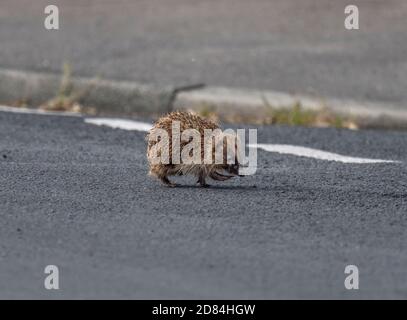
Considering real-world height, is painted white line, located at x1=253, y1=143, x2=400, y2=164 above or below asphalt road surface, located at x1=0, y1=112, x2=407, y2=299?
above

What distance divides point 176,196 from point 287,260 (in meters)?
1.70

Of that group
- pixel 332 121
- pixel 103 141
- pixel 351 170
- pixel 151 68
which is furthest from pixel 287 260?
pixel 151 68

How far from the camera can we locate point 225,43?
1416cm

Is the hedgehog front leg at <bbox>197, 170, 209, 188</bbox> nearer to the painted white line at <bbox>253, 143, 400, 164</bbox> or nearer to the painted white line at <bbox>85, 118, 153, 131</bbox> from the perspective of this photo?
the painted white line at <bbox>253, 143, 400, 164</bbox>

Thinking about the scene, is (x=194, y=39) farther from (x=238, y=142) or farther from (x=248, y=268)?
(x=248, y=268)

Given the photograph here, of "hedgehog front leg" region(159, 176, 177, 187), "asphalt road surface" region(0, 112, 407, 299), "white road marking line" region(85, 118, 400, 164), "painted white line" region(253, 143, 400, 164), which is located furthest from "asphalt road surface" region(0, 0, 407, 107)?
"hedgehog front leg" region(159, 176, 177, 187)

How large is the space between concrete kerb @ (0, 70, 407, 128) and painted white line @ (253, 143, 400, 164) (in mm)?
1977

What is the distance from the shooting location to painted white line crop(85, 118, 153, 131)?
34.4 feet

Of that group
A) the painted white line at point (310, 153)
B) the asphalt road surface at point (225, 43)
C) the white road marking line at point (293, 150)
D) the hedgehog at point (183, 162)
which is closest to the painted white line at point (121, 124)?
the white road marking line at point (293, 150)

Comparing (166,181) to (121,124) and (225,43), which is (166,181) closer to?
(121,124)

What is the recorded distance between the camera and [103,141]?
977 cm

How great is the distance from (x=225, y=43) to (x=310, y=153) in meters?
4.98

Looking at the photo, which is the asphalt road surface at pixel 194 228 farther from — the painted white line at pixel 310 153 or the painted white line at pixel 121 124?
the painted white line at pixel 121 124

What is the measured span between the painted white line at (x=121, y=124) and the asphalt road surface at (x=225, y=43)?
1.71m
